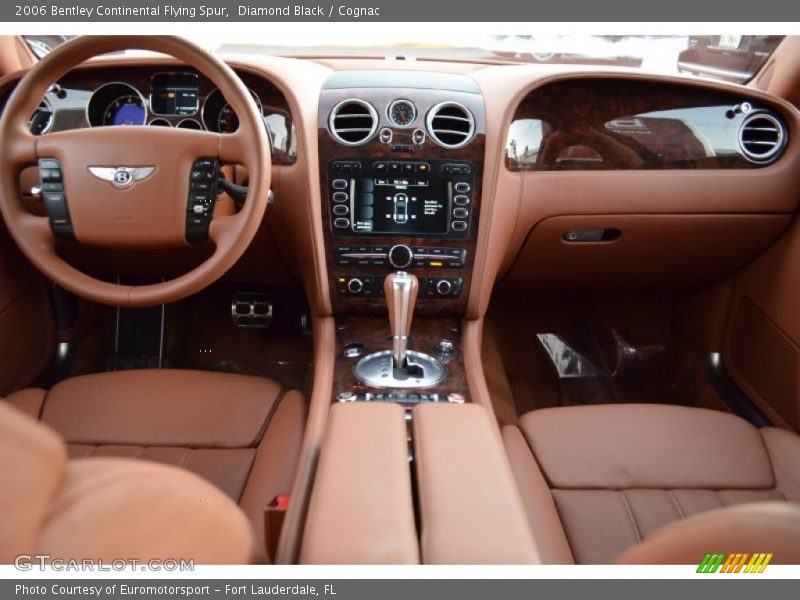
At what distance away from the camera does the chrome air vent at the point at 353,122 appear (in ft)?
4.76

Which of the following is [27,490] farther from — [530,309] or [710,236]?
[530,309]

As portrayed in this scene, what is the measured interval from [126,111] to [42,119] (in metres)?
0.21

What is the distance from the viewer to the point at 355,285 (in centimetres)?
152

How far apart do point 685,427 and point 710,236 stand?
0.73 m

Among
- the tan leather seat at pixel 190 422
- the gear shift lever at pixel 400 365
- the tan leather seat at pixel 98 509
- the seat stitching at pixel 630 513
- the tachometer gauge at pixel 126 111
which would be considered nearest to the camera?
the tan leather seat at pixel 98 509

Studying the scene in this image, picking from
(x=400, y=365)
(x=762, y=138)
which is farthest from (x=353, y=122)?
(x=762, y=138)

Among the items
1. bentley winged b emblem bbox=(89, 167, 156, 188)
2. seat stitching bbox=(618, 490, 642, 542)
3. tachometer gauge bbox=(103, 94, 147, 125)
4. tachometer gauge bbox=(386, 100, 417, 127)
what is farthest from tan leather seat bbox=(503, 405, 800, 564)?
tachometer gauge bbox=(103, 94, 147, 125)

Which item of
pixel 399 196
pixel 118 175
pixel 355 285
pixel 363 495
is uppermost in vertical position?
pixel 118 175

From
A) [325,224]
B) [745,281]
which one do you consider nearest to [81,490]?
[325,224]

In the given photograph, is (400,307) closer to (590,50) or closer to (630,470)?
(630,470)

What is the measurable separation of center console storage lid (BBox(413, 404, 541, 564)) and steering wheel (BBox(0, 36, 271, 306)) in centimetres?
54

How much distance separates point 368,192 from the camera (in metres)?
1.48

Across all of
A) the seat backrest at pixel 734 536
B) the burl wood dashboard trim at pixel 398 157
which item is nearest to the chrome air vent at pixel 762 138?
the burl wood dashboard trim at pixel 398 157

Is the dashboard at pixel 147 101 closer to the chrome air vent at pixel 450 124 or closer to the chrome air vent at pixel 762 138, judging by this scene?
the chrome air vent at pixel 450 124
